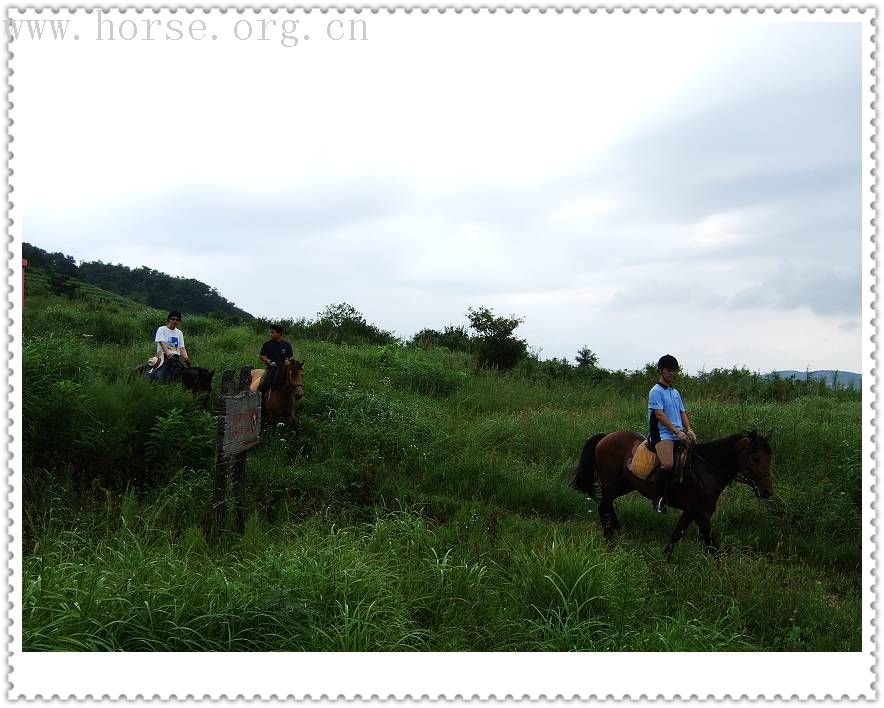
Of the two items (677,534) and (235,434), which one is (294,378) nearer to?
(235,434)

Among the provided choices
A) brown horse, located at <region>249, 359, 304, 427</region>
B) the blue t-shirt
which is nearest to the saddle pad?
the blue t-shirt

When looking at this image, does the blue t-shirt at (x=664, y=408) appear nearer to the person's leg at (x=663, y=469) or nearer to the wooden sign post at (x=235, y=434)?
the person's leg at (x=663, y=469)

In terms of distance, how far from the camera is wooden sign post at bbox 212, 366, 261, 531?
5.58 metres

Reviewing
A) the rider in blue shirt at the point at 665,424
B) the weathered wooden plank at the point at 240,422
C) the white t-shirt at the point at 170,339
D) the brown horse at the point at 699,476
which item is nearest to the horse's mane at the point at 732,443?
the brown horse at the point at 699,476

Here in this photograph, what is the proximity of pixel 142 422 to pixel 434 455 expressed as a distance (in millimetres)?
4295

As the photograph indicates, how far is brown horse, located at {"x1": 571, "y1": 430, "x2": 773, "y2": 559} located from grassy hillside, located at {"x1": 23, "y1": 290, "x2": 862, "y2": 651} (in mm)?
310

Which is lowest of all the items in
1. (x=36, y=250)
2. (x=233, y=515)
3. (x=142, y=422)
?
(x=233, y=515)

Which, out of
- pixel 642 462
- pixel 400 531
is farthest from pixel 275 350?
pixel 642 462

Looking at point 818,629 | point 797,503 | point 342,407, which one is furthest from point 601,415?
point 818,629

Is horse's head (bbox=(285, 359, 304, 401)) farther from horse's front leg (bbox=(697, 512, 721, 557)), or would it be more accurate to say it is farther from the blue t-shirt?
horse's front leg (bbox=(697, 512, 721, 557))

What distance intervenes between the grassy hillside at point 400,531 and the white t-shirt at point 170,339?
1152mm

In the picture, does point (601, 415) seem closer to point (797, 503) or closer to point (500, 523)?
point (797, 503)
